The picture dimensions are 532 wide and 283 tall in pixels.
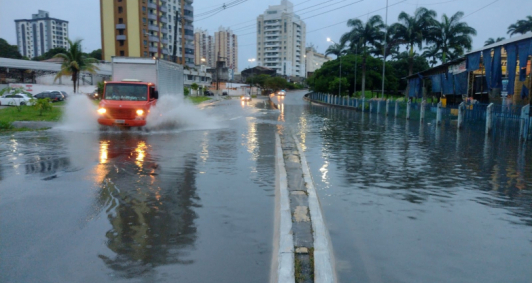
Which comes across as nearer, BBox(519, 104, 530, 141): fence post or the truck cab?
BBox(519, 104, 530, 141): fence post

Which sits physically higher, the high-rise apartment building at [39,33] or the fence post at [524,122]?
the high-rise apartment building at [39,33]

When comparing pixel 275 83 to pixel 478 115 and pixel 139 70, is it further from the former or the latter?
pixel 478 115

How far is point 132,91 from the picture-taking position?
18375mm

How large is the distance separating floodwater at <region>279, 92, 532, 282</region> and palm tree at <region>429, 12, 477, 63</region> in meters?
46.9

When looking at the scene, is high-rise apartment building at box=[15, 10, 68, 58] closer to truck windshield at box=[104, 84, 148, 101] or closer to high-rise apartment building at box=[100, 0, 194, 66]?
high-rise apartment building at box=[100, 0, 194, 66]

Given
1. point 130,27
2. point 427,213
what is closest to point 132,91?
point 427,213

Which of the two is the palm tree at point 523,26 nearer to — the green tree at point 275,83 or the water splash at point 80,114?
the water splash at point 80,114

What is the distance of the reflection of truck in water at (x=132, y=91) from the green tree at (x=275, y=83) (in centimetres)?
10309

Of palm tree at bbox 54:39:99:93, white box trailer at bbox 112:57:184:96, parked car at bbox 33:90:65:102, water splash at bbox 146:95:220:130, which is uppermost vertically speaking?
palm tree at bbox 54:39:99:93

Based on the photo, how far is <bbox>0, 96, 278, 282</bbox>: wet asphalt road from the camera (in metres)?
4.49

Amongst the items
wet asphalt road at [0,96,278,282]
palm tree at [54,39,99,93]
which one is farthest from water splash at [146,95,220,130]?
palm tree at [54,39,99,93]

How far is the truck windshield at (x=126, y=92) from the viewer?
1816 centimetres

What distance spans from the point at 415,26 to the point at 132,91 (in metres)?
46.1

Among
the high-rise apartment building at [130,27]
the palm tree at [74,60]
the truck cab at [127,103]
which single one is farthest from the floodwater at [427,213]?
the high-rise apartment building at [130,27]
